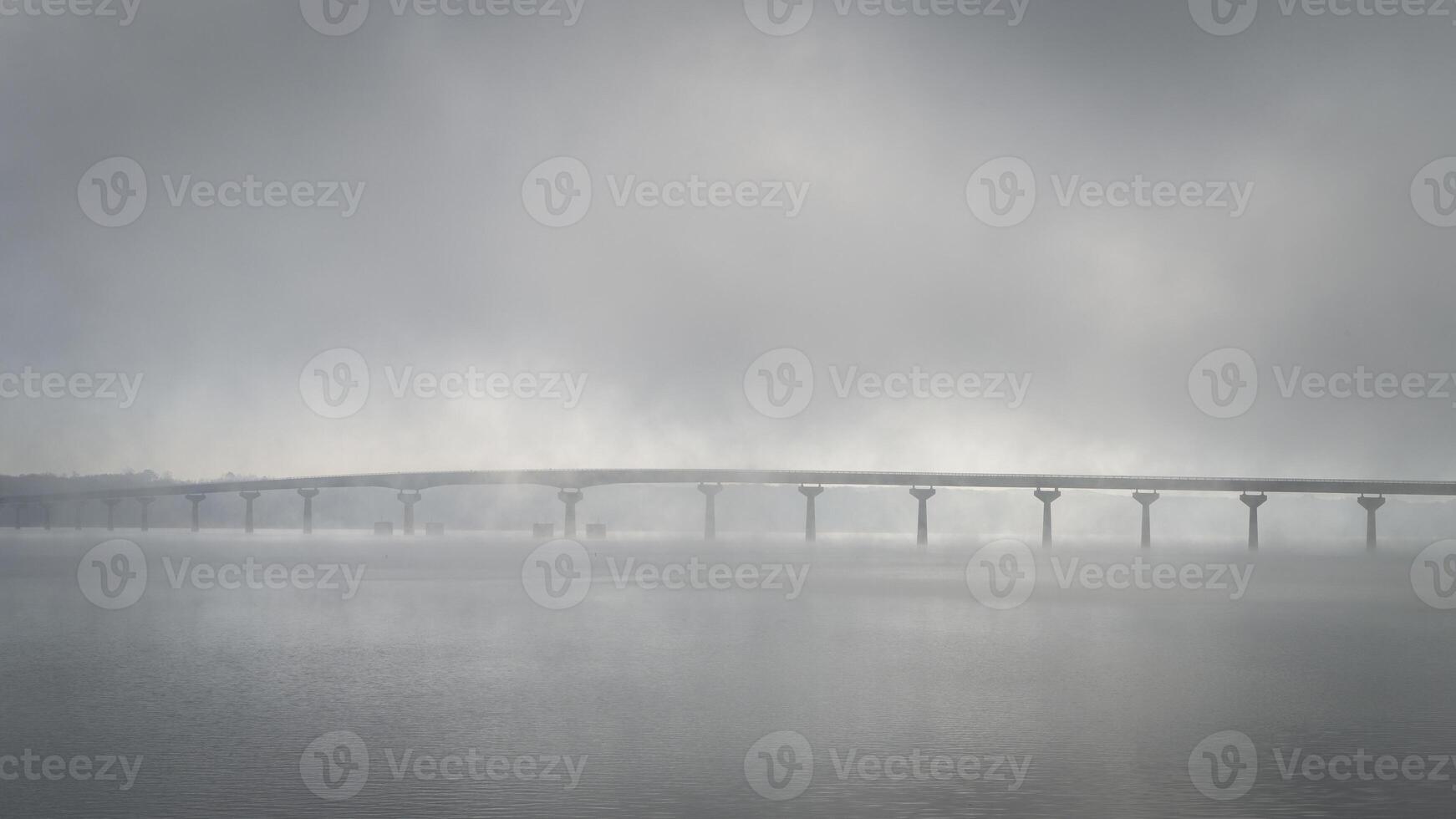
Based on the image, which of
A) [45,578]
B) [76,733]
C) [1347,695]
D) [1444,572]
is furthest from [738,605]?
[1444,572]

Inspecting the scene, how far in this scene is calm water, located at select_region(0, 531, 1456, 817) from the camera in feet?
88.5

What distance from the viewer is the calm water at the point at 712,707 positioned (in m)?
27.0

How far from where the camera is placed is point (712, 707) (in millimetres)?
39562

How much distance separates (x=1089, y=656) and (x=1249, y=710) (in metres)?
15.4

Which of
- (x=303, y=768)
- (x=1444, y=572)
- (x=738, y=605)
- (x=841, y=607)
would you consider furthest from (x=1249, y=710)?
(x=1444, y=572)

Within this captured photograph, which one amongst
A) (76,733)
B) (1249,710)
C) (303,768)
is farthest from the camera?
(1249,710)

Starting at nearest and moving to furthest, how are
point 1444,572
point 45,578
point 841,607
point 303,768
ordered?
1. point 303,768
2. point 841,607
3. point 45,578
4. point 1444,572

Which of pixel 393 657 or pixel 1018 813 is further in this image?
pixel 393 657

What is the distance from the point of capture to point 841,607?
84438 mm

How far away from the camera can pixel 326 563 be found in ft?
511

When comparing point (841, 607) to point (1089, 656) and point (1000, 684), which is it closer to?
point (1089, 656)

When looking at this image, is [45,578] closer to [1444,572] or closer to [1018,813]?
[1018,813]

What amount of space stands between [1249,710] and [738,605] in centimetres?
5321

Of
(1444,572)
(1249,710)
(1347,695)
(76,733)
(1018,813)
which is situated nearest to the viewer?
(1018,813)
